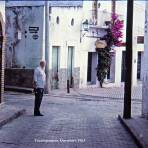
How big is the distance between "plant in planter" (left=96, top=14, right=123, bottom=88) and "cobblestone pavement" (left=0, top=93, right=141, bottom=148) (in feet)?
34.3

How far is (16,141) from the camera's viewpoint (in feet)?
39.9

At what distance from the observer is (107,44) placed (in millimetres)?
33625

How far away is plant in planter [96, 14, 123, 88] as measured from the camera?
33031 millimetres

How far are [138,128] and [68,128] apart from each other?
1912 mm

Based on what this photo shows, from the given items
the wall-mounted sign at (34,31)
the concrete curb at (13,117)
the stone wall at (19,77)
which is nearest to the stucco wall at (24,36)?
the wall-mounted sign at (34,31)

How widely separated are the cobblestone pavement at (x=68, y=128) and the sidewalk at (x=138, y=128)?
16cm

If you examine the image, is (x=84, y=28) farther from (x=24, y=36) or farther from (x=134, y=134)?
(x=134, y=134)

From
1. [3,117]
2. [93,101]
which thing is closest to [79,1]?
[93,101]

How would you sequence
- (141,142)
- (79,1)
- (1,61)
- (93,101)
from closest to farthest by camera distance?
(141,142) → (1,61) → (93,101) → (79,1)

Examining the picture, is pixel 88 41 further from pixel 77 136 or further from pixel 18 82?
pixel 77 136

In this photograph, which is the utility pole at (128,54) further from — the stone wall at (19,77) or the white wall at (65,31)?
the white wall at (65,31)

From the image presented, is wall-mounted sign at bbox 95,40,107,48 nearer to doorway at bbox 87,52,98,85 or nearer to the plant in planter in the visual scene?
the plant in planter

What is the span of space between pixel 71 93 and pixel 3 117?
41.3ft

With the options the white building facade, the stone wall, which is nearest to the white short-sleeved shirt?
the stone wall
